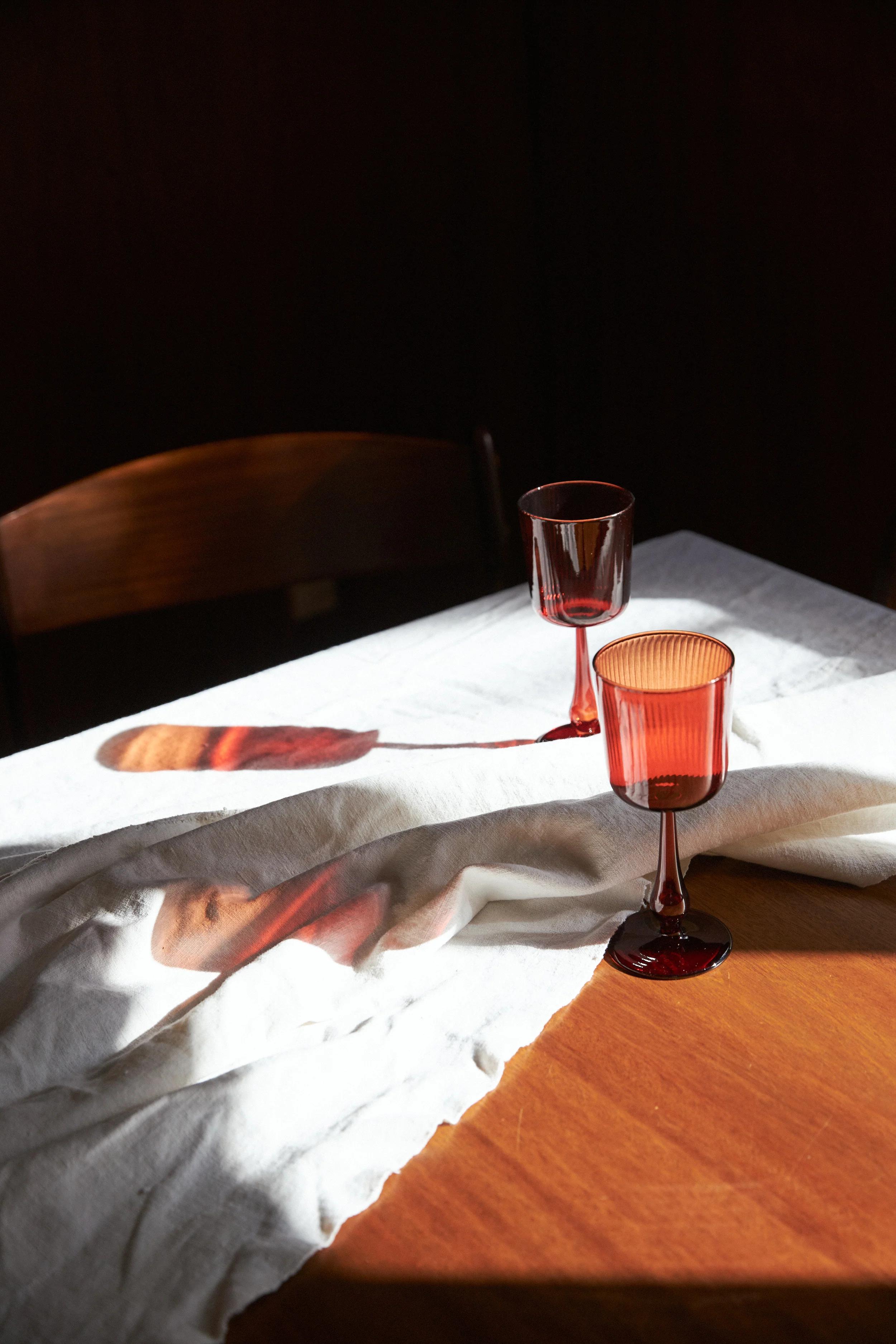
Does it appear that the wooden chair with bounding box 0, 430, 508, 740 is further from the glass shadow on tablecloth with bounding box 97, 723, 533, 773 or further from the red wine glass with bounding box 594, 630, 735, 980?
the red wine glass with bounding box 594, 630, 735, 980

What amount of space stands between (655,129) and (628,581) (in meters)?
1.52

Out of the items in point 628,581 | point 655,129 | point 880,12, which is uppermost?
point 880,12

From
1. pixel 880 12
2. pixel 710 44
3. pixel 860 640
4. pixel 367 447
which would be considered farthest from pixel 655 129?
pixel 860 640

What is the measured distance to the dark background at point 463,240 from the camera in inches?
72.8

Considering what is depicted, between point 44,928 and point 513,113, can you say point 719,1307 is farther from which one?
point 513,113

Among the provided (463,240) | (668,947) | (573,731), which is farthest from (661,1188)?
(463,240)

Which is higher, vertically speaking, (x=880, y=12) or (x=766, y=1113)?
(x=880, y=12)

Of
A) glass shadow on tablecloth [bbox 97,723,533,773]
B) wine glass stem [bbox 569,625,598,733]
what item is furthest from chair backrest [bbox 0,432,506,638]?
wine glass stem [bbox 569,625,598,733]

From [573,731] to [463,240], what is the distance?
165 cm

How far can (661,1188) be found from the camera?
0.53 meters

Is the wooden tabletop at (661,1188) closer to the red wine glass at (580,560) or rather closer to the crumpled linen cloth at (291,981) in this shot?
the crumpled linen cloth at (291,981)

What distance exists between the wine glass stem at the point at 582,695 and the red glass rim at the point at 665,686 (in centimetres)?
19

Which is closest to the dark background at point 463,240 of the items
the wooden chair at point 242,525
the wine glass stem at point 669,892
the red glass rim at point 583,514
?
the wooden chair at point 242,525

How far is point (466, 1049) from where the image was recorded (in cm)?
61
